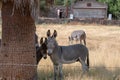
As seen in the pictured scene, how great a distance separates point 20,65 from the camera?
1131 centimetres

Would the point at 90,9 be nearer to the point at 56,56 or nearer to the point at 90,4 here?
the point at 90,4

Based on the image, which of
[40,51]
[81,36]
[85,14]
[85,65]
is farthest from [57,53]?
[85,14]

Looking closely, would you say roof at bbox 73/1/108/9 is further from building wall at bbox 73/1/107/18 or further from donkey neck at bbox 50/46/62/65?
donkey neck at bbox 50/46/62/65

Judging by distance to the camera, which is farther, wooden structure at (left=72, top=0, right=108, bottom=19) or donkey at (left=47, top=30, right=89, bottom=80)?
wooden structure at (left=72, top=0, right=108, bottom=19)

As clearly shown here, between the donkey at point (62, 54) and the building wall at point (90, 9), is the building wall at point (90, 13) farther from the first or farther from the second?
the donkey at point (62, 54)

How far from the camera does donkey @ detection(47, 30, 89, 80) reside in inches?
473

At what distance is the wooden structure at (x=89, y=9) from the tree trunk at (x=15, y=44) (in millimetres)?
62284

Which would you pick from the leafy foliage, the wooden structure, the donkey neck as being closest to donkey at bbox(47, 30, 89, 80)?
the donkey neck

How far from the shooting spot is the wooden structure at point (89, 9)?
74188 millimetres

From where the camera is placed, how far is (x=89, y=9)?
249 ft

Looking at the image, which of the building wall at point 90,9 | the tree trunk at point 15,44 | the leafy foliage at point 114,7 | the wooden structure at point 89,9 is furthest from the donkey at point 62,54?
the leafy foliage at point 114,7

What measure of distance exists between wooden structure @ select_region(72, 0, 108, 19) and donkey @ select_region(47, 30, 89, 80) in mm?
60209

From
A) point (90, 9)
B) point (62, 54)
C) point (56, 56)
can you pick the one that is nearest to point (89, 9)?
point (90, 9)

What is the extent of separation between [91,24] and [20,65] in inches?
1589
